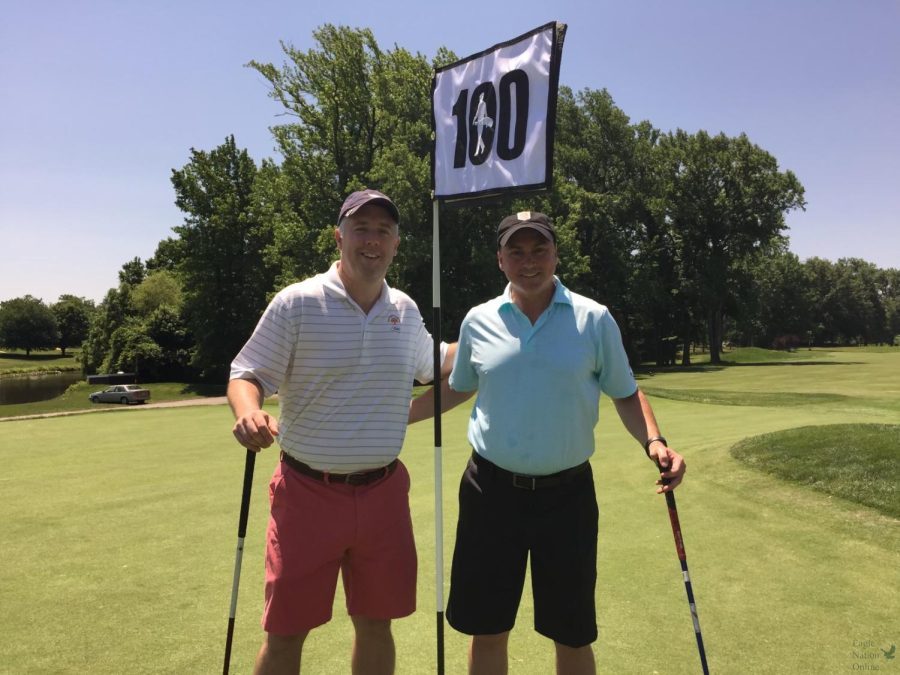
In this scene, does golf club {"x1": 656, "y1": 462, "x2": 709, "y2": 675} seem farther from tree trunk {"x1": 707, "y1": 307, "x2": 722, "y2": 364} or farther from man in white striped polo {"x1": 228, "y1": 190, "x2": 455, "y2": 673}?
tree trunk {"x1": 707, "y1": 307, "x2": 722, "y2": 364}

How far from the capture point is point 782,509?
5168mm

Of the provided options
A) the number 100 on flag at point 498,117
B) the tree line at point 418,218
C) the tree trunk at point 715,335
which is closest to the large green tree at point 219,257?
the tree line at point 418,218

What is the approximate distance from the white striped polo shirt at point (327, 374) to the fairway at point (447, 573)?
1.15 m

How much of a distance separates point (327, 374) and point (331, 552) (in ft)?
2.29

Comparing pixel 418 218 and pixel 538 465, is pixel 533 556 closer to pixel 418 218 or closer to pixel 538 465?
pixel 538 465

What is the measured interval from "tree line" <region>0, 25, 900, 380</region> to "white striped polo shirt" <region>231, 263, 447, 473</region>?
23220 mm

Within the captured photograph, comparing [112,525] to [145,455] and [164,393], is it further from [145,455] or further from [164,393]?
[164,393]

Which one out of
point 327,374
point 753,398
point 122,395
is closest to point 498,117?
point 327,374

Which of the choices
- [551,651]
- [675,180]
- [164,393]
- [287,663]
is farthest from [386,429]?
[675,180]

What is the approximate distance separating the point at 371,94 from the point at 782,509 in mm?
29369

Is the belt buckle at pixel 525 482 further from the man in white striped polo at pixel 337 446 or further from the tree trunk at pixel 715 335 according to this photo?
the tree trunk at pixel 715 335

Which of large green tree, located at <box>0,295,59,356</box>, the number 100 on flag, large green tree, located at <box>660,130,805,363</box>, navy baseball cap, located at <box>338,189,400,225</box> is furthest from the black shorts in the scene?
large green tree, located at <box>0,295,59,356</box>

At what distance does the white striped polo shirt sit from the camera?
241 cm

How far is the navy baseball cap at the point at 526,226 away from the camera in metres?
2.54
